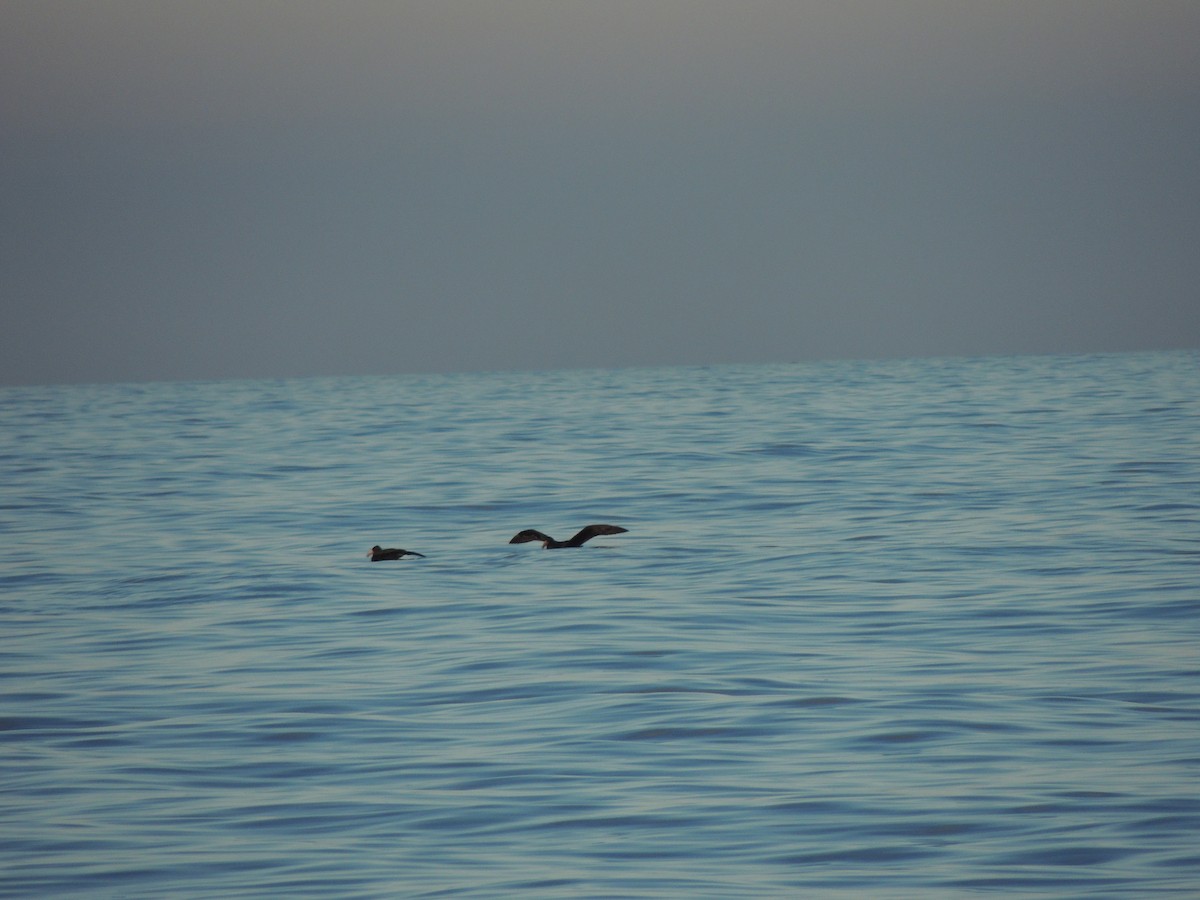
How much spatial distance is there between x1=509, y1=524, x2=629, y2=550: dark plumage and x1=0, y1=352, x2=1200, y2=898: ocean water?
0.75 ft

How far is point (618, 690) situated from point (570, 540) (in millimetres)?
8095

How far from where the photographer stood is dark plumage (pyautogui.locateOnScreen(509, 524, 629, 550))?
19094mm

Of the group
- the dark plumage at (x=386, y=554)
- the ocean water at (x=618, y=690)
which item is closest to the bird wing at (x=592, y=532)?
the ocean water at (x=618, y=690)

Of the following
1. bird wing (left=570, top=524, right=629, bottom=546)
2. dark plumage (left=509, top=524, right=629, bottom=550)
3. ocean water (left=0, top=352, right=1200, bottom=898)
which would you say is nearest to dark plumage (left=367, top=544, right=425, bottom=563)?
ocean water (left=0, top=352, right=1200, bottom=898)

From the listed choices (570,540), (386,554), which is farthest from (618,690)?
(570,540)

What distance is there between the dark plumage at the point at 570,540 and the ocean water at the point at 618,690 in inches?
9.0

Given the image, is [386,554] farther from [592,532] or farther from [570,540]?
[592,532]

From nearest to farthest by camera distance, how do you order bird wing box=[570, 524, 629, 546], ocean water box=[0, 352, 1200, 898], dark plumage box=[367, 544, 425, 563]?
1. ocean water box=[0, 352, 1200, 898]
2. dark plumage box=[367, 544, 425, 563]
3. bird wing box=[570, 524, 629, 546]

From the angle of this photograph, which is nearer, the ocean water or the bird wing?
the ocean water

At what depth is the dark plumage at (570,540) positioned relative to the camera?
62.6 ft

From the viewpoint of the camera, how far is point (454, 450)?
38.1 metres

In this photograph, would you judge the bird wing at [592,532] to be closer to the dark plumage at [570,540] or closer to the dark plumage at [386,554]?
the dark plumage at [570,540]

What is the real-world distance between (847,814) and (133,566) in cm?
1287

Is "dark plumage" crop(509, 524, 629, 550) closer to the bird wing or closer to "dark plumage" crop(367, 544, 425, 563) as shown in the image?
the bird wing
